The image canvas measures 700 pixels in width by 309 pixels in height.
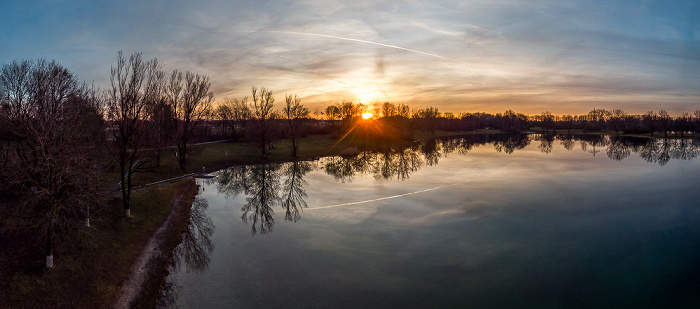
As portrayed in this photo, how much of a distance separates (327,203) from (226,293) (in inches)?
713

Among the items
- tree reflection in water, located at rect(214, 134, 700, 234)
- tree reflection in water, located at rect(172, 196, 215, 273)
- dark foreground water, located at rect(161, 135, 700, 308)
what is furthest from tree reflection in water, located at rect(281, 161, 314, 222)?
tree reflection in water, located at rect(172, 196, 215, 273)

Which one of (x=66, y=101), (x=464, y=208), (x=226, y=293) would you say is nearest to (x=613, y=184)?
Answer: (x=464, y=208)

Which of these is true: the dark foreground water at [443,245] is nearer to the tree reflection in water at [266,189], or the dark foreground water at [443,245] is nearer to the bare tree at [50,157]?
the tree reflection in water at [266,189]

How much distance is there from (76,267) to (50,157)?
18.2 feet

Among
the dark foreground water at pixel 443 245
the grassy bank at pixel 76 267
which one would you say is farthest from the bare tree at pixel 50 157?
the dark foreground water at pixel 443 245

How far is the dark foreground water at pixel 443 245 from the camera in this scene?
16.4 m

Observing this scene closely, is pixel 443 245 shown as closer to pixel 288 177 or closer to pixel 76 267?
pixel 76 267

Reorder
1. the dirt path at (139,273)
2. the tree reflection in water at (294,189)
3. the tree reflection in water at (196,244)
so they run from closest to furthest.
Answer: the dirt path at (139,273), the tree reflection in water at (196,244), the tree reflection in water at (294,189)

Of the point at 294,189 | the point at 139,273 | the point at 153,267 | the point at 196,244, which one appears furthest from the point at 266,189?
the point at 139,273

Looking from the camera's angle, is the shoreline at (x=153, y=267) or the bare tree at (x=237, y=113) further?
the bare tree at (x=237, y=113)

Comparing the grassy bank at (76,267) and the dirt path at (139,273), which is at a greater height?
the grassy bank at (76,267)

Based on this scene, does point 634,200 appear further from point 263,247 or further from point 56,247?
point 56,247

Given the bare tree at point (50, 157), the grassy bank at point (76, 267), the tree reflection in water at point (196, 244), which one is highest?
the bare tree at point (50, 157)

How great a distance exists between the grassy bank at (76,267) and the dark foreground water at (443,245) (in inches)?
107
